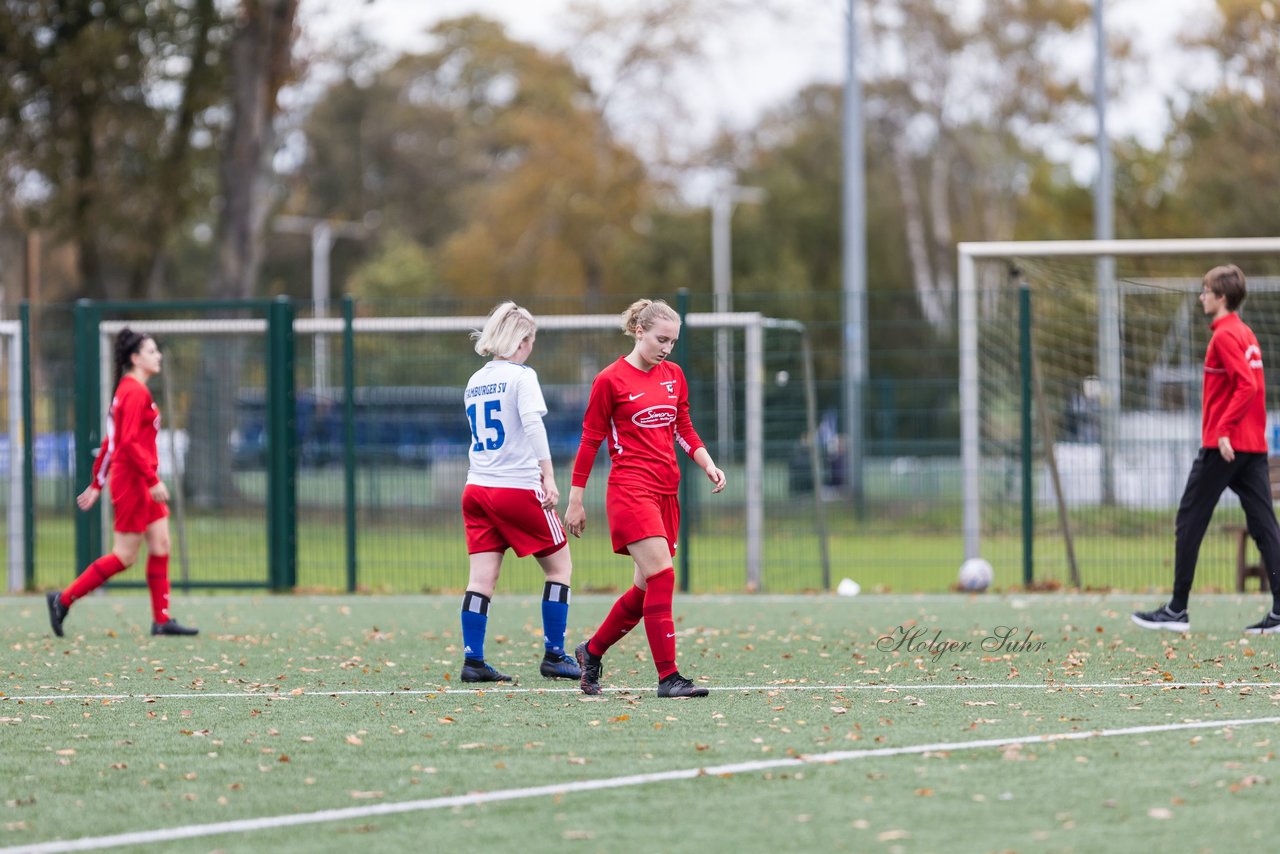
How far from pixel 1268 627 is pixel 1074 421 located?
488 cm

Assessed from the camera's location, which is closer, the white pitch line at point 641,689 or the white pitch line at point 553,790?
the white pitch line at point 553,790

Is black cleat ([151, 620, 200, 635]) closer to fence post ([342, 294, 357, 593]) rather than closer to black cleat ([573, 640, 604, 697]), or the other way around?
fence post ([342, 294, 357, 593])

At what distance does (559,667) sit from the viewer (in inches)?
320

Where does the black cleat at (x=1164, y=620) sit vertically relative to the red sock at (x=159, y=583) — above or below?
below

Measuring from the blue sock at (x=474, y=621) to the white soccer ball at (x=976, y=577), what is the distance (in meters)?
5.63

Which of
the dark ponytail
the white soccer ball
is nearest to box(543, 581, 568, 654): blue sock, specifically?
the dark ponytail

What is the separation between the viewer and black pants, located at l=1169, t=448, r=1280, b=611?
9.09m

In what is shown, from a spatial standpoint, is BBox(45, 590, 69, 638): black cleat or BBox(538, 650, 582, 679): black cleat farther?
BBox(45, 590, 69, 638): black cleat

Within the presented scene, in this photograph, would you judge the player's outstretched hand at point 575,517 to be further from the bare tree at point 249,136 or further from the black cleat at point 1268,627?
the bare tree at point 249,136

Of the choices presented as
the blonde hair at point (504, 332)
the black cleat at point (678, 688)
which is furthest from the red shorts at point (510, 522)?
the black cleat at point (678, 688)

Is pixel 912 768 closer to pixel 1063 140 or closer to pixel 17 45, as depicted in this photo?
pixel 17 45

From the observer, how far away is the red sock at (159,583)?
10.1 meters

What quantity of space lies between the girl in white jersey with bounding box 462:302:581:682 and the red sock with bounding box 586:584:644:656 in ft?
1.59

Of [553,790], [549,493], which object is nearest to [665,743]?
[553,790]
